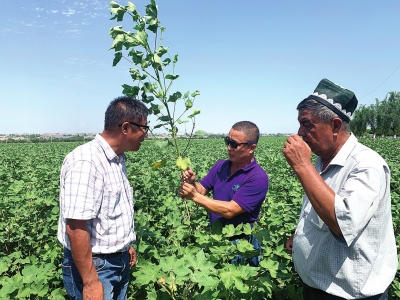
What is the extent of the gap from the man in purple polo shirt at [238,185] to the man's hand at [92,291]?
0.93 metres

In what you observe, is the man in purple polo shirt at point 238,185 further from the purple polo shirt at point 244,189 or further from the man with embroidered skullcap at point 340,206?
the man with embroidered skullcap at point 340,206

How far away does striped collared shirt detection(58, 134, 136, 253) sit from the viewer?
5.66 ft

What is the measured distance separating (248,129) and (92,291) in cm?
183

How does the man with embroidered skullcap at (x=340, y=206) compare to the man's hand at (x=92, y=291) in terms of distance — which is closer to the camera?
the man with embroidered skullcap at (x=340, y=206)

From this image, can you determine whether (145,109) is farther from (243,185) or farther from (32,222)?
(32,222)

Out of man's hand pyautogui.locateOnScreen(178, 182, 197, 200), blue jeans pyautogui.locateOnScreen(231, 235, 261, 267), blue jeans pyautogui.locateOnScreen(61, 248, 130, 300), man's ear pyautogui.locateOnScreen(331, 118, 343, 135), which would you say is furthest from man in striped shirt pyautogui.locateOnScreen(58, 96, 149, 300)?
man's ear pyautogui.locateOnScreen(331, 118, 343, 135)

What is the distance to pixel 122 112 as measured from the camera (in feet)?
6.55

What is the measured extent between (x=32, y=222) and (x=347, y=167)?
4.10 metres

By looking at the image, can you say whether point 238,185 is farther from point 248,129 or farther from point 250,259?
point 250,259

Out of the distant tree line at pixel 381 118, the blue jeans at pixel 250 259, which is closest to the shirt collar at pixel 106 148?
the blue jeans at pixel 250 259

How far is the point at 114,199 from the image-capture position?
1919 millimetres

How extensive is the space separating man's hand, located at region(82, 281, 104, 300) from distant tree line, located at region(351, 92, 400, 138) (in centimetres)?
7062

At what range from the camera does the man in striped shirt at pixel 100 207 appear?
1.73m

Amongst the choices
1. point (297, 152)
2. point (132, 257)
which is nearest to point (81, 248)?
point (132, 257)
